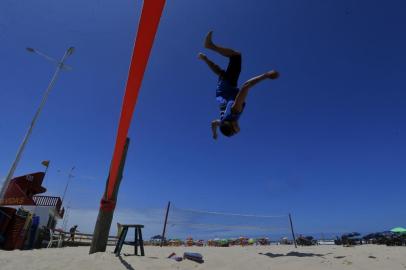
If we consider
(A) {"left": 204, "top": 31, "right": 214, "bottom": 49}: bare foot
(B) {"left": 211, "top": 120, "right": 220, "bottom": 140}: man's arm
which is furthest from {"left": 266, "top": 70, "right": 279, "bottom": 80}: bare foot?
(B) {"left": 211, "top": 120, "right": 220, "bottom": 140}: man's arm

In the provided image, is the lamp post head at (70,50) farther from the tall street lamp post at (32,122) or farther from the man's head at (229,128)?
the man's head at (229,128)

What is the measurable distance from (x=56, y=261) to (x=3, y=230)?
18.1 ft

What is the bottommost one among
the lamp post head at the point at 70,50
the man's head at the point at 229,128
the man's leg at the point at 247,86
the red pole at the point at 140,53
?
the red pole at the point at 140,53

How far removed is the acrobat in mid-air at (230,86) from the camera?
317cm

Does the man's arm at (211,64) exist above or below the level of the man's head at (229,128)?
above

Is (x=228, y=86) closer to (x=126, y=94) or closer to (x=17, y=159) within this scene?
(x=126, y=94)

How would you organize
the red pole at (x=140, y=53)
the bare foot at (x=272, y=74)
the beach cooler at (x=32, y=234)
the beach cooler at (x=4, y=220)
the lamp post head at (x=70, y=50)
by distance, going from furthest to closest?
the lamp post head at (x=70, y=50), the beach cooler at (x=32, y=234), the beach cooler at (x=4, y=220), the bare foot at (x=272, y=74), the red pole at (x=140, y=53)

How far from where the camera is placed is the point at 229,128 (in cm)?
345

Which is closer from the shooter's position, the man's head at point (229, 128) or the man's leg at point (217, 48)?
the man's leg at point (217, 48)

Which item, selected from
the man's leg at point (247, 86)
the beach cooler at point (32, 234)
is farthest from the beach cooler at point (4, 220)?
the man's leg at point (247, 86)

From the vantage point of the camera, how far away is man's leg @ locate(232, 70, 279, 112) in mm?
3033

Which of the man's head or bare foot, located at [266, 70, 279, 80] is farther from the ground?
bare foot, located at [266, 70, 279, 80]

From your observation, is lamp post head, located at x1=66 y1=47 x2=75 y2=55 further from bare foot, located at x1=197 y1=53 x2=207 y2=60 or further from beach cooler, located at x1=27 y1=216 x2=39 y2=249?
bare foot, located at x1=197 y1=53 x2=207 y2=60

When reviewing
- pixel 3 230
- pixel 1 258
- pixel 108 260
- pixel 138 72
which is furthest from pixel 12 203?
pixel 138 72
